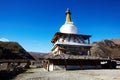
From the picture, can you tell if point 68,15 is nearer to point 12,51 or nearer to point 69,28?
point 69,28

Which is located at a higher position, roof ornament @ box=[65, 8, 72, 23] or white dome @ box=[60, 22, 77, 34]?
roof ornament @ box=[65, 8, 72, 23]

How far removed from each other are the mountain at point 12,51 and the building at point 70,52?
Answer: 2204cm

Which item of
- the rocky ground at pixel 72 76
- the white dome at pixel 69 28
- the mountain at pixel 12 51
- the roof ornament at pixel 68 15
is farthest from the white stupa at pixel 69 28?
the mountain at pixel 12 51

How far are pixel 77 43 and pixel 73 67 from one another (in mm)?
7516

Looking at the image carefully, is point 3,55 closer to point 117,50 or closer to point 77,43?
point 77,43

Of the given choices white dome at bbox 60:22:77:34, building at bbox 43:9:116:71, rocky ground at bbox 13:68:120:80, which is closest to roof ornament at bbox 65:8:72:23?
building at bbox 43:9:116:71

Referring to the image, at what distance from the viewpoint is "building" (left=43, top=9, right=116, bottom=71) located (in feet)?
128

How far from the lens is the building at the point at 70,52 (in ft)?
128

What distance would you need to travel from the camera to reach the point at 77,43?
45719 mm

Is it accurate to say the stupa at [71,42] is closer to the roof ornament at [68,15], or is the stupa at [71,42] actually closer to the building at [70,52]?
the building at [70,52]

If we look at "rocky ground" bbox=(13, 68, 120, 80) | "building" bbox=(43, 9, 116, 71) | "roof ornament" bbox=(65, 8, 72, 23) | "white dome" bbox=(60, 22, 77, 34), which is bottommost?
"rocky ground" bbox=(13, 68, 120, 80)

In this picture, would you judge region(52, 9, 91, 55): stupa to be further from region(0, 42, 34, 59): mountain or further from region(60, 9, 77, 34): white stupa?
region(0, 42, 34, 59): mountain

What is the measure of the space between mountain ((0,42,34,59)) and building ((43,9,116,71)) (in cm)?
2204

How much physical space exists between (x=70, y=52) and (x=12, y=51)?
30.7 meters
